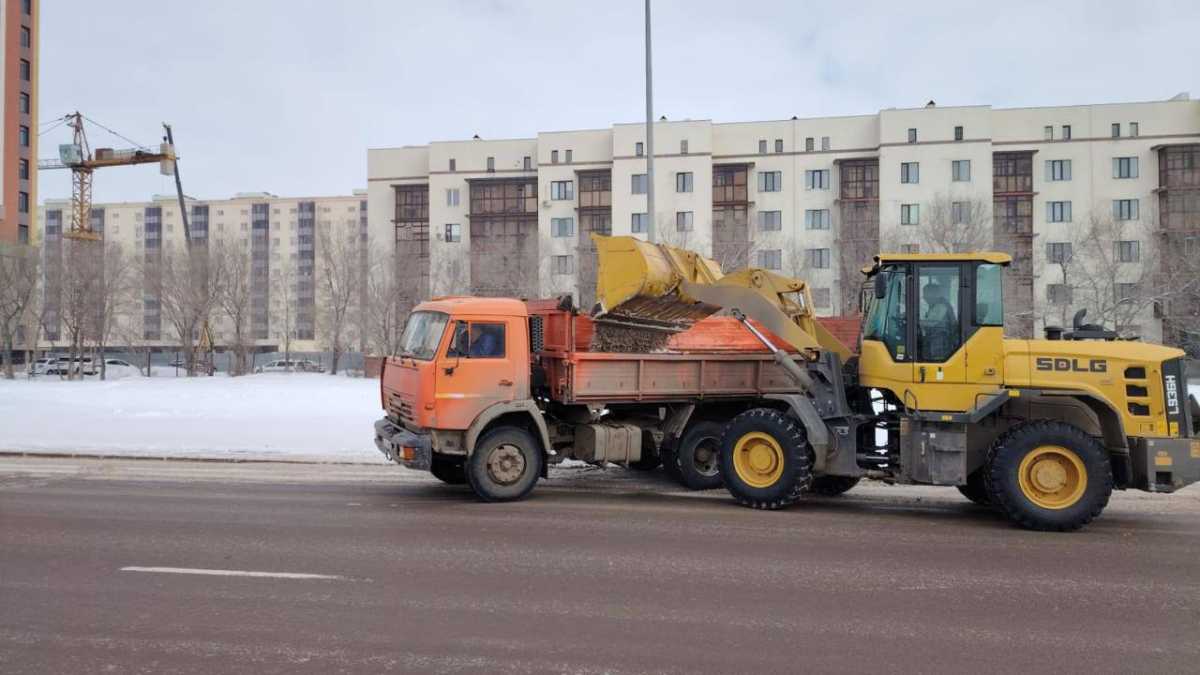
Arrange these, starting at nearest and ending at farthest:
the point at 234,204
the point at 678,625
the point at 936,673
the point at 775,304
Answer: the point at 936,673, the point at 678,625, the point at 775,304, the point at 234,204

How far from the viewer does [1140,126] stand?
195ft

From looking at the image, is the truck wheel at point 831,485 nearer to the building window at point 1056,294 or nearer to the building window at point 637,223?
the building window at point 1056,294

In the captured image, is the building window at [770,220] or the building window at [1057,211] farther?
the building window at [770,220]

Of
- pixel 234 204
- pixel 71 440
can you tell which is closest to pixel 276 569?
pixel 71 440

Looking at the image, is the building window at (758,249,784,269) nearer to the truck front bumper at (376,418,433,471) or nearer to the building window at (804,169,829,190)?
the building window at (804,169,829,190)

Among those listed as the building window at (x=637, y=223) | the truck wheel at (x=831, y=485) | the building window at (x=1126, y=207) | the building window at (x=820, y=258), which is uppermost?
the building window at (x=1126, y=207)

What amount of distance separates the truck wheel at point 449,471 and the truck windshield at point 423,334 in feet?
5.40

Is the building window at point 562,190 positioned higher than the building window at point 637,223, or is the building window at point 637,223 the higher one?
the building window at point 562,190

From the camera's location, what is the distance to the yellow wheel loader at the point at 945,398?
9.16m

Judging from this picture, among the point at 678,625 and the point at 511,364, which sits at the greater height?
the point at 511,364

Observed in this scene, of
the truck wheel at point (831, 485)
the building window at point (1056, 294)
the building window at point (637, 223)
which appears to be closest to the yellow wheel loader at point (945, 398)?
the truck wheel at point (831, 485)

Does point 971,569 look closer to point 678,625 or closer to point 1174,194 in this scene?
point 678,625

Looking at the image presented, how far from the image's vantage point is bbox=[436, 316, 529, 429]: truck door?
10328 mm

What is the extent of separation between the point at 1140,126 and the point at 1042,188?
7.48 m
